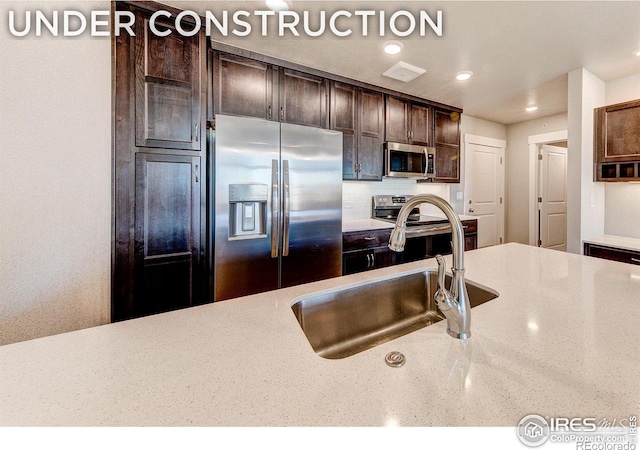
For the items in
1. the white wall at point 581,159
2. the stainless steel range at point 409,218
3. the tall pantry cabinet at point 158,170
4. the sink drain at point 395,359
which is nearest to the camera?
the sink drain at point 395,359

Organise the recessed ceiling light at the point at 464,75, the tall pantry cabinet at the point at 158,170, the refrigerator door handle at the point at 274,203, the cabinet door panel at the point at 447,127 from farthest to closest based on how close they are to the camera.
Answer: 1. the cabinet door panel at the point at 447,127
2. the recessed ceiling light at the point at 464,75
3. the refrigerator door handle at the point at 274,203
4. the tall pantry cabinet at the point at 158,170

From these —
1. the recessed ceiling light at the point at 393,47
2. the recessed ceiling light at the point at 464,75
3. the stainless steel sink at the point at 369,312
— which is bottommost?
the stainless steel sink at the point at 369,312

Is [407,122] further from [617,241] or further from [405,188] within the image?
[617,241]

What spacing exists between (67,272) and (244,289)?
1025 millimetres

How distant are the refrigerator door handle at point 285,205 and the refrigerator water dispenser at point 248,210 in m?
0.14

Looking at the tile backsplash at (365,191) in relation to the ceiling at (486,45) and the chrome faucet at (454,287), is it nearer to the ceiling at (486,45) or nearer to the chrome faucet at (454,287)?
the ceiling at (486,45)

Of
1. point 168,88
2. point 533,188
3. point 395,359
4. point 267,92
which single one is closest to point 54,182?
point 168,88

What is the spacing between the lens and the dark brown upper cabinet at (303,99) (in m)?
2.61

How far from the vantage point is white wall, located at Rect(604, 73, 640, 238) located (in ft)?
9.27

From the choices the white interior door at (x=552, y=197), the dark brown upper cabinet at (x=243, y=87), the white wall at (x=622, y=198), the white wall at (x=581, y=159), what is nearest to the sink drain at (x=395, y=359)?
the dark brown upper cabinet at (x=243, y=87)

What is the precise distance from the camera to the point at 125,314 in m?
1.84

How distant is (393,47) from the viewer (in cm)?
236

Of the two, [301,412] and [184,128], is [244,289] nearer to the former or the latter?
[184,128]

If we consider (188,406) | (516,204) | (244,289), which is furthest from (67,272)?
(516,204)
